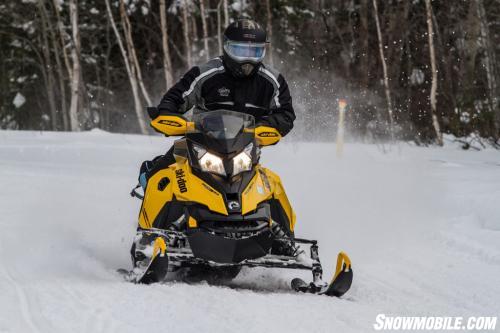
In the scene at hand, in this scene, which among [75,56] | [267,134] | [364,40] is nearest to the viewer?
[267,134]

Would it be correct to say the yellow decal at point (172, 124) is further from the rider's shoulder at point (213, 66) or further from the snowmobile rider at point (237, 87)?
the rider's shoulder at point (213, 66)

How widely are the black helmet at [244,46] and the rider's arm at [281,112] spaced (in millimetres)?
386

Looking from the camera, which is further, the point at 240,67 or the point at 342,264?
the point at 240,67

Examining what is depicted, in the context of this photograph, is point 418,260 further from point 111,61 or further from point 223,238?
point 111,61

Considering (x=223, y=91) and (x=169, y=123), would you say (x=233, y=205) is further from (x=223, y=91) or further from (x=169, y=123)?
(x=223, y=91)

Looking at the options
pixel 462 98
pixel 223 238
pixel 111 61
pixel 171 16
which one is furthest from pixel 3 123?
pixel 223 238

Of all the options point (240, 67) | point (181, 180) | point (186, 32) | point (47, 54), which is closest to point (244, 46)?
point (240, 67)

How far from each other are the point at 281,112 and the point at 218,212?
1428 millimetres

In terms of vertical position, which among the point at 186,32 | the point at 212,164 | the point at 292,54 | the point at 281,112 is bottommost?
the point at 292,54

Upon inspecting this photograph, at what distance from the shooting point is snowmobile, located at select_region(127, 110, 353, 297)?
559 cm

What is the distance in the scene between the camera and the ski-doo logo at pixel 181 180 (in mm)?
5799

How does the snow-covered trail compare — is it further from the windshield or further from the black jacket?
the black jacket

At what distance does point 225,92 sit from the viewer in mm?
6680

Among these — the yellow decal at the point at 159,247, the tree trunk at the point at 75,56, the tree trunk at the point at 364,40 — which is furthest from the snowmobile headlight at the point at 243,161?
the tree trunk at the point at 364,40
